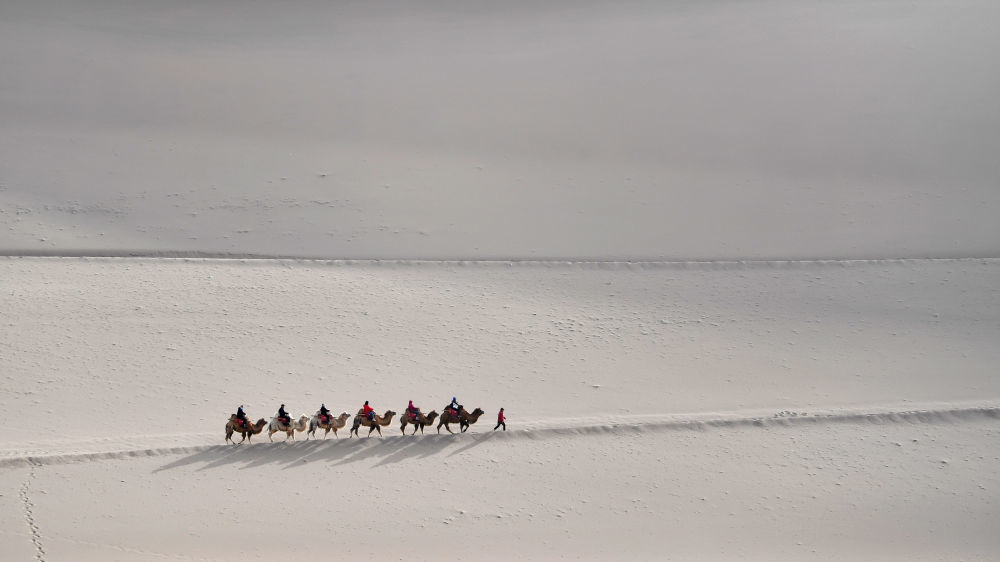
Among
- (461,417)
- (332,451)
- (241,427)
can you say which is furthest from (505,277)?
(241,427)

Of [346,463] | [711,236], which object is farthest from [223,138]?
[346,463]

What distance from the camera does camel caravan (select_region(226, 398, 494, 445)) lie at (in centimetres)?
1619

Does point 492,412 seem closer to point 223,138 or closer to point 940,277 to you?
point 940,277

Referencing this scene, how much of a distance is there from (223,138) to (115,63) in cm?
570

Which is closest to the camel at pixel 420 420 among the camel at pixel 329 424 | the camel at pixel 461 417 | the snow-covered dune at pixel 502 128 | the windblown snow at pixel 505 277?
the camel at pixel 461 417

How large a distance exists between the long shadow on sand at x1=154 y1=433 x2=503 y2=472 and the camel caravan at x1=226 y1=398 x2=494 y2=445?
13cm

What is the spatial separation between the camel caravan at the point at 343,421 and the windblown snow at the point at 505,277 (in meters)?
0.25

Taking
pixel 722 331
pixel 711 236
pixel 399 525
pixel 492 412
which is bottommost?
pixel 399 525

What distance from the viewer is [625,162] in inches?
1064

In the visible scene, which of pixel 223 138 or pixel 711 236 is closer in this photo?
pixel 711 236

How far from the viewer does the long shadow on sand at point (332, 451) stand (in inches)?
634

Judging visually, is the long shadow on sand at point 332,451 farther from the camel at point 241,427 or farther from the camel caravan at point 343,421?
the camel at point 241,427

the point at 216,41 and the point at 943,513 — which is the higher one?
the point at 216,41

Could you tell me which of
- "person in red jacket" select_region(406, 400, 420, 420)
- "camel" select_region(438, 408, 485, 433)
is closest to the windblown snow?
"camel" select_region(438, 408, 485, 433)
